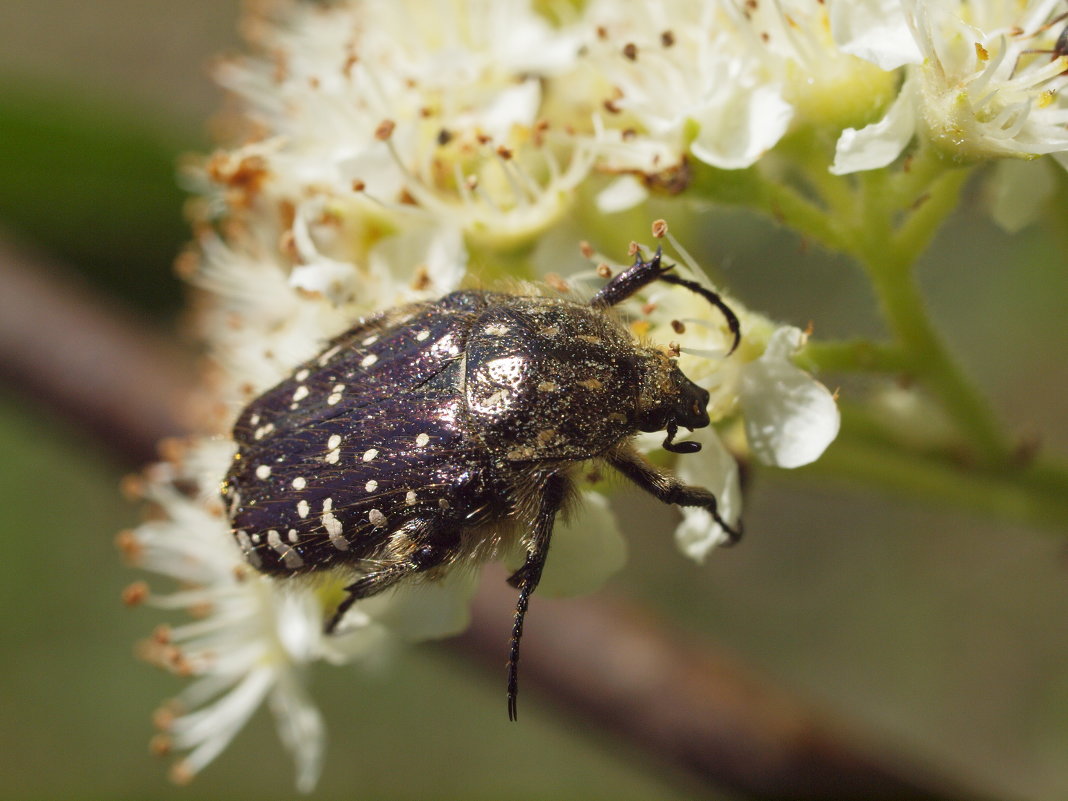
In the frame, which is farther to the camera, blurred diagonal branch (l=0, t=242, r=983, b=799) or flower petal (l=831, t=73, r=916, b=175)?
blurred diagonal branch (l=0, t=242, r=983, b=799)

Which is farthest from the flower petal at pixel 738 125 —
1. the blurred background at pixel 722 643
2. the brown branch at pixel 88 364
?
the blurred background at pixel 722 643

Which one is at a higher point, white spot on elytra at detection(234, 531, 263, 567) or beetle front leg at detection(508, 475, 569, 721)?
white spot on elytra at detection(234, 531, 263, 567)

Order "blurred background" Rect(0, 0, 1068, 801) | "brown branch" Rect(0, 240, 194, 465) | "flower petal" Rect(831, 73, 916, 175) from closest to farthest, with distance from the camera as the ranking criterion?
1. "flower petal" Rect(831, 73, 916, 175)
2. "brown branch" Rect(0, 240, 194, 465)
3. "blurred background" Rect(0, 0, 1068, 801)

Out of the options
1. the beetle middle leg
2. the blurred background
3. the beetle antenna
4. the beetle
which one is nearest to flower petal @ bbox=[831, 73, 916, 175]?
the beetle

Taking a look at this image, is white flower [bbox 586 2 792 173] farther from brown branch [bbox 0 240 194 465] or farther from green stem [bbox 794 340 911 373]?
brown branch [bbox 0 240 194 465]

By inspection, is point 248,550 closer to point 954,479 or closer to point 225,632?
point 225,632

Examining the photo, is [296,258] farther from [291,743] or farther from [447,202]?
[291,743]

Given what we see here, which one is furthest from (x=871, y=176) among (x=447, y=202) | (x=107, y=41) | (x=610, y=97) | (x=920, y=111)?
(x=107, y=41)

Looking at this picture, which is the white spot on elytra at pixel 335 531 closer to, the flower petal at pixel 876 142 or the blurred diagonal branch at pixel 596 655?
the blurred diagonal branch at pixel 596 655
